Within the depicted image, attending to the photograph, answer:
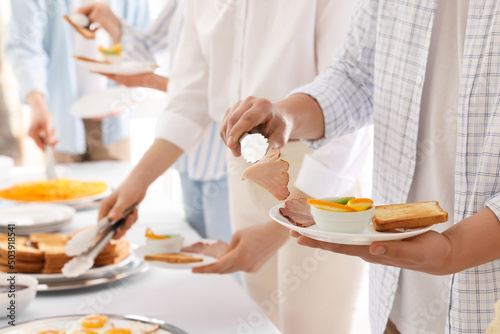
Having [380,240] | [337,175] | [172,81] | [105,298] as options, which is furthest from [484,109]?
[172,81]

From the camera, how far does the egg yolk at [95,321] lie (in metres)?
1.00

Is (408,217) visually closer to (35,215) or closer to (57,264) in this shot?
(57,264)

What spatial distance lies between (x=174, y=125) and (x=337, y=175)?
55 centimetres

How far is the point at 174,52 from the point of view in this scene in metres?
2.24

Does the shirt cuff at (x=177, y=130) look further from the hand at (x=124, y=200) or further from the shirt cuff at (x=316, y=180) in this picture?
the shirt cuff at (x=316, y=180)

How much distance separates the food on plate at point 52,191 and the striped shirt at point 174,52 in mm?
345

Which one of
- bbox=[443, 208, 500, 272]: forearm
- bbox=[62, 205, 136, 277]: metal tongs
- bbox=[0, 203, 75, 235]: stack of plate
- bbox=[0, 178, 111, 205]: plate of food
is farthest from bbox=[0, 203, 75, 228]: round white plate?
bbox=[443, 208, 500, 272]: forearm

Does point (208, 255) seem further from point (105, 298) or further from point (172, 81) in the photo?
point (172, 81)

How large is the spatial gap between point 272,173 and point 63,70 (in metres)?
2.48

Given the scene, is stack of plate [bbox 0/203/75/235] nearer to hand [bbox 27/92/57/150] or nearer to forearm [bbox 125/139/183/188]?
forearm [bbox 125/139/183/188]

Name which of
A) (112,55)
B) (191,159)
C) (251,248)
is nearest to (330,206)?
(251,248)

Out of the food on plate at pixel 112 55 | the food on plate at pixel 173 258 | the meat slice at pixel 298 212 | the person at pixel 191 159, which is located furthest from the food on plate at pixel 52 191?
the meat slice at pixel 298 212

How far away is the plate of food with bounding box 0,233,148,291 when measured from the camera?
1.27m

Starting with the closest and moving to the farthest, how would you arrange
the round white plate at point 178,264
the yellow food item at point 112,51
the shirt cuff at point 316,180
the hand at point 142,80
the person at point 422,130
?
the person at point 422,130 < the round white plate at point 178,264 < the shirt cuff at point 316,180 < the hand at point 142,80 < the yellow food item at point 112,51
